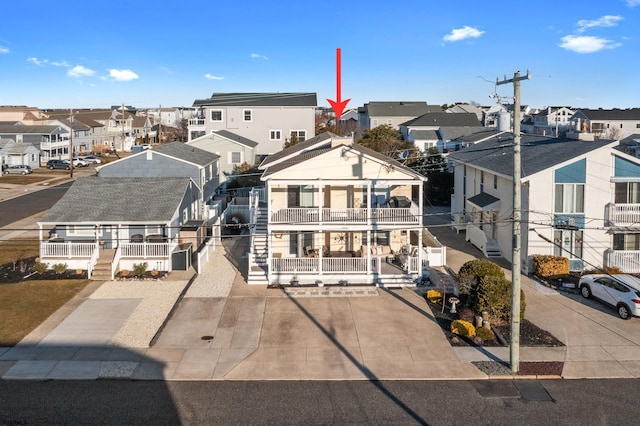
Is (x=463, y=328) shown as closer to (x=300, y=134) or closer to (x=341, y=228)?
(x=341, y=228)

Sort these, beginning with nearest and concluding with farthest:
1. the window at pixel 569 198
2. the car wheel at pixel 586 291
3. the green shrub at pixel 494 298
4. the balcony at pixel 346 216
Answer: the green shrub at pixel 494 298
the car wheel at pixel 586 291
the balcony at pixel 346 216
the window at pixel 569 198

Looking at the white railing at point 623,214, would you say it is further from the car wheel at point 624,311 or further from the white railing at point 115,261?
the white railing at point 115,261

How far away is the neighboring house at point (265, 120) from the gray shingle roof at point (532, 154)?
28187 mm

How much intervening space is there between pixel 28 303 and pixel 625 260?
25213 mm

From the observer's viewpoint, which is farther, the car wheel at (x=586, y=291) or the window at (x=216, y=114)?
the window at (x=216, y=114)

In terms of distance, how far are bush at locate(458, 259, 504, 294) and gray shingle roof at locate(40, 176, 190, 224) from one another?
13.8m

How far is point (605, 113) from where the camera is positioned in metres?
93.5

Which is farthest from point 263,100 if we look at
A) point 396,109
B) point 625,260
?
point 625,260

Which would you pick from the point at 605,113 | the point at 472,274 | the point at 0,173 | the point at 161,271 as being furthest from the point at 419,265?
the point at 605,113

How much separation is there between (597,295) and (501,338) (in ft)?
19.9

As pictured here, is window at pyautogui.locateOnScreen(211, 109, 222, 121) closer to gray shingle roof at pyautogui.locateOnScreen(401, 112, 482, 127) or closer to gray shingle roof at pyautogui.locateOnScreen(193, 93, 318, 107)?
gray shingle roof at pyautogui.locateOnScreen(193, 93, 318, 107)

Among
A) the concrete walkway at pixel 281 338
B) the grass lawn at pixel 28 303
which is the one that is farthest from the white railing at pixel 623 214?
the grass lawn at pixel 28 303

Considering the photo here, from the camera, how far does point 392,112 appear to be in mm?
98375

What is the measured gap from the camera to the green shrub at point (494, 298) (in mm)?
20500
